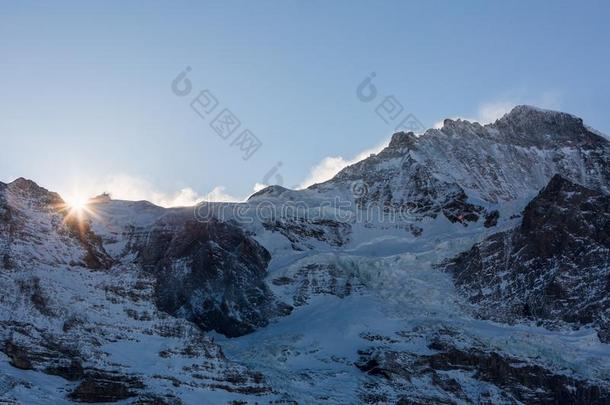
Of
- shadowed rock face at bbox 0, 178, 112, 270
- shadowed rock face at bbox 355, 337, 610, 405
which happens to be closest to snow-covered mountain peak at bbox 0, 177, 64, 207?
shadowed rock face at bbox 0, 178, 112, 270

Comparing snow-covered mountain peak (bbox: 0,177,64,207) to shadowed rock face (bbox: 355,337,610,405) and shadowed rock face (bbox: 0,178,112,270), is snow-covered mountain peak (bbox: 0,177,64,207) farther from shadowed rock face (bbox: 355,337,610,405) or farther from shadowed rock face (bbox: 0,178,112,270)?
shadowed rock face (bbox: 355,337,610,405)

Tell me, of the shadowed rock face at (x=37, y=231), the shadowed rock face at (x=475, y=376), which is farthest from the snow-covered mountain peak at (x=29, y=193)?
the shadowed rock face at (x=475, y=376)

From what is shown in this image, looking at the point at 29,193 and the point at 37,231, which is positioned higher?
the point at 29,193

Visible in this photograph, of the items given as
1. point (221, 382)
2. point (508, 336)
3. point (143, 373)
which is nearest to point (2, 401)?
point (143, 373)

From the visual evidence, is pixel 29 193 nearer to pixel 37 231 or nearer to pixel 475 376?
pixel 37 231

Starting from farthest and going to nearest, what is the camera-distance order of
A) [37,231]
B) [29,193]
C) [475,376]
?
1. [475,376]
2. [29,193]
3. [37,231]

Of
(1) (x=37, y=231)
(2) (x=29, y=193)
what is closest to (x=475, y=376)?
(1) (x=37, y=231)

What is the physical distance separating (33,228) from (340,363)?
56.6 metres

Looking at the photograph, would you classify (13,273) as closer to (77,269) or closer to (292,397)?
(77,269)

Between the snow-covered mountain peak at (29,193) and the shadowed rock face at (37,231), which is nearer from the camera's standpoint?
the shadowed rock face at (37,231)

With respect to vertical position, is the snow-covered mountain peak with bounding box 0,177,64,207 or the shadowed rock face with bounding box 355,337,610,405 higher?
the snow-covered mountain peak with bounding box 0,177,64,207

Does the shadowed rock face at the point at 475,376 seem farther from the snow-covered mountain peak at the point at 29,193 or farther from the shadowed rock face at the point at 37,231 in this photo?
the snow-covered mountain peak at the point at 29,193

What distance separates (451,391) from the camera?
17800cm

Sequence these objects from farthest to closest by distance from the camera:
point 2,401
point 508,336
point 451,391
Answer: point 508,336
point 451,391
point 2,401
